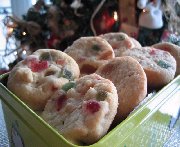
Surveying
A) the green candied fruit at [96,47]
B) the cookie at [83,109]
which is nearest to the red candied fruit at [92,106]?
the cookie at [83,109]

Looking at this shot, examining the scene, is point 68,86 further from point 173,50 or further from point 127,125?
point 173,50

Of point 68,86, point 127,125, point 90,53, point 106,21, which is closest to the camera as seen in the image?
point 127,125

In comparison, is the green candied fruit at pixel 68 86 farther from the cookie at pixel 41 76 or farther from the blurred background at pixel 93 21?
the blurred background at pixel 93 21

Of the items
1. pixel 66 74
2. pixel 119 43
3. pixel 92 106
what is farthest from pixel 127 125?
pixel 119 43

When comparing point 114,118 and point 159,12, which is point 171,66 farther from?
point 159,12

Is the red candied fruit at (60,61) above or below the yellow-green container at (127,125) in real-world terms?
above

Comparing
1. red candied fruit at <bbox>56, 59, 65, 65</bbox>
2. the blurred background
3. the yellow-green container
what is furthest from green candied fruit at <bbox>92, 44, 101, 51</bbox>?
the blurred background

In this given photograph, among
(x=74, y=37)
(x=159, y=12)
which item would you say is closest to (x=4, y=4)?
(x=74, y=37)
